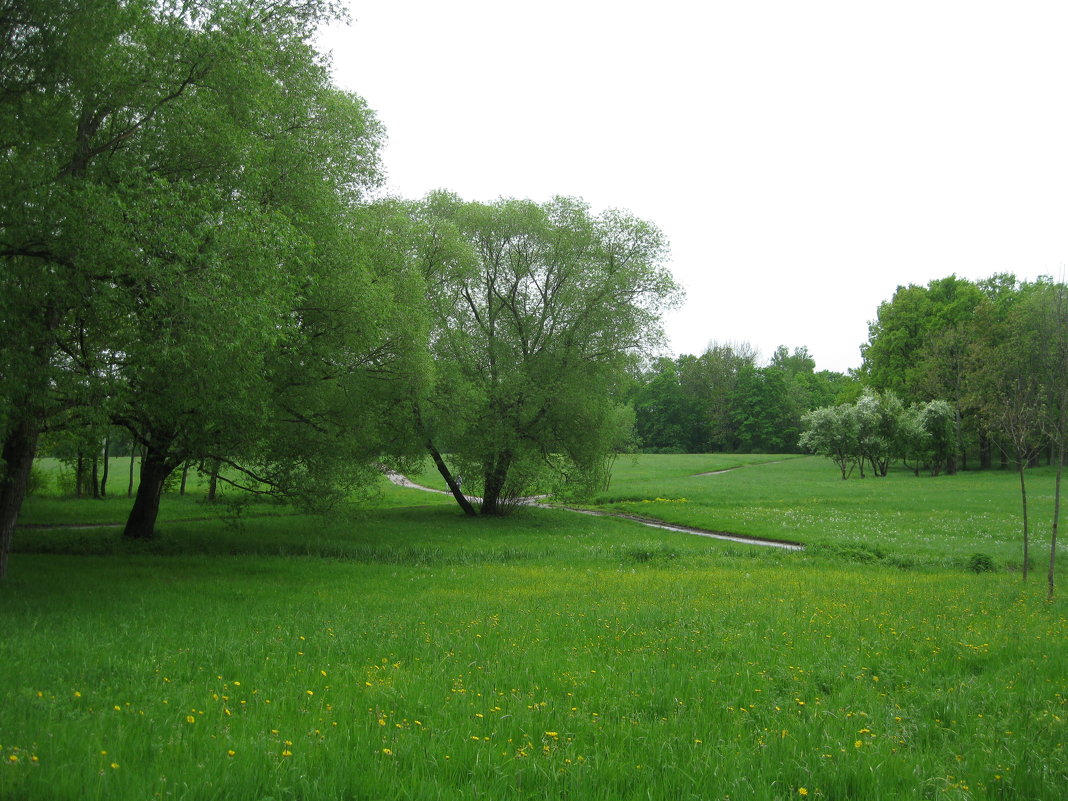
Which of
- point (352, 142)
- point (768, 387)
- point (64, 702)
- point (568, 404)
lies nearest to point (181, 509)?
point (568, 404)

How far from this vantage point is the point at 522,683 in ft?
23.0

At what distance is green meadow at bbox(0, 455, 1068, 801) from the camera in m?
4.64

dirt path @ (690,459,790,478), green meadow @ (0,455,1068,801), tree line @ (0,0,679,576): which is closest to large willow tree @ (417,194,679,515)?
tree line @ (0,0,679,576)

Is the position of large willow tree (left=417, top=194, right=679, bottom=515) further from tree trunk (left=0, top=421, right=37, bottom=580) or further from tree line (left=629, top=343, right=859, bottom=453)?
tree line (left=629, top=343, right=859, bottom=453)

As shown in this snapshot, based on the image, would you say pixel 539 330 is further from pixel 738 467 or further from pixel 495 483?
pixel 738 467

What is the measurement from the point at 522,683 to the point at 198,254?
9.08 metres

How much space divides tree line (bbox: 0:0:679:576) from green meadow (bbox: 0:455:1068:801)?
11.6 ft

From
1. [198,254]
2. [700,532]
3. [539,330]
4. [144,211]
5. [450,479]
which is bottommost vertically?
[700,532]

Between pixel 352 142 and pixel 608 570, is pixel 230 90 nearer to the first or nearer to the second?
pixel 352 142

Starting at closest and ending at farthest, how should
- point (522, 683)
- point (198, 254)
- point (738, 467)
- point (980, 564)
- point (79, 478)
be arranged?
point (522, 683) → point (198, 254) → point (980, 564) → point (79, 478) → point (738, 467)

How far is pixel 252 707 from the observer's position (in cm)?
584

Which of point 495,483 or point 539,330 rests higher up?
point 539,330

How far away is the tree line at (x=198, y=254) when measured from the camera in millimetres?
11070

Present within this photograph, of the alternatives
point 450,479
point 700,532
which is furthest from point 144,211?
point 700,532
